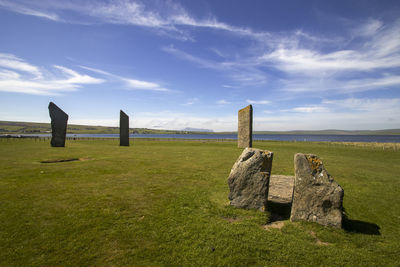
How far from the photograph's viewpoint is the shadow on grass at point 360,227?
18.4 feet

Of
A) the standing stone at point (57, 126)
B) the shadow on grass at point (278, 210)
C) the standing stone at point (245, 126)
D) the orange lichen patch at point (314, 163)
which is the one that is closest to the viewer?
the orange lichen patch at point (314, 163)

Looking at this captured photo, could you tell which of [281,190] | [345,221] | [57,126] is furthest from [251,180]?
[57,126]

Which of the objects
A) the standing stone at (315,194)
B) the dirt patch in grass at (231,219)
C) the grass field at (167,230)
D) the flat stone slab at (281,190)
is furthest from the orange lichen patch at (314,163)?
the dirt patch in grass at (231,219)

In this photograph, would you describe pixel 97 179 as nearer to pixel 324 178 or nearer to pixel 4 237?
pixel 4 237

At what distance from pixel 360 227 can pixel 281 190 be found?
2619 millimetres

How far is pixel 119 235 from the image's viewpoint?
16.6 ft

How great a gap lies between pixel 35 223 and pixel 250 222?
6.27 metres

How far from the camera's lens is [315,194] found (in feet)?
18.8

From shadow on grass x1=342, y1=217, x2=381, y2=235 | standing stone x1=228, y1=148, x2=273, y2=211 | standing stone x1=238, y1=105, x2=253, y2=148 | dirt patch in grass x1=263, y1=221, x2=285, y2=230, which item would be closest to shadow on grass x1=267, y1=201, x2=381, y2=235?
shadow on grass x1=342, y1=217, x2=381, y2=235

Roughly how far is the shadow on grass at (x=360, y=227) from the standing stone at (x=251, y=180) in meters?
2.42

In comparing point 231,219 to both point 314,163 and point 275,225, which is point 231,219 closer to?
point 275,225

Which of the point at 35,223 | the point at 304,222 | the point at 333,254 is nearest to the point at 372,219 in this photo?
the point at 304,222

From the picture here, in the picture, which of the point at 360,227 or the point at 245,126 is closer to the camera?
the point at 360,227

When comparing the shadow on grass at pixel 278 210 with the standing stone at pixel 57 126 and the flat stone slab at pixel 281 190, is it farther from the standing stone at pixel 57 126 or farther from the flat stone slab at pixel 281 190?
the standing stone at pixel 57 126
